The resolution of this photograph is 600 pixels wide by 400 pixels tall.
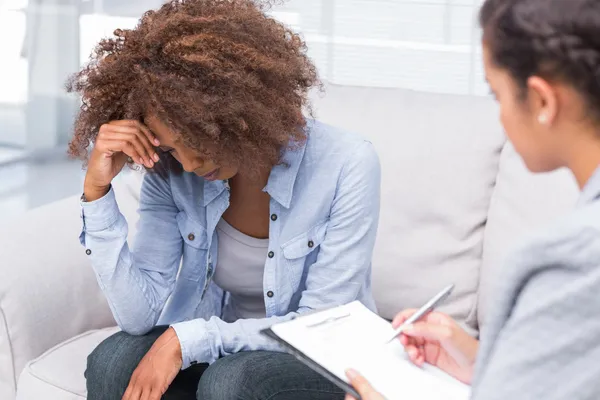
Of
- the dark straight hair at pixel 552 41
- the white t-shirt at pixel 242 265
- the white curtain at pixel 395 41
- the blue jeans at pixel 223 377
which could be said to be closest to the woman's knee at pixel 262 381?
the blue jeans at pixel 223 377

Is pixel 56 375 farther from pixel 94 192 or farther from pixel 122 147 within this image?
pixel 122 147

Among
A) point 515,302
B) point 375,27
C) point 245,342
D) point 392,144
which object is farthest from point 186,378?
point 375,27

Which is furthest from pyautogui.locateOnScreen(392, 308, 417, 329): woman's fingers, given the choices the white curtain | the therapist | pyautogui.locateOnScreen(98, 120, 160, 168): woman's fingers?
the white curtain

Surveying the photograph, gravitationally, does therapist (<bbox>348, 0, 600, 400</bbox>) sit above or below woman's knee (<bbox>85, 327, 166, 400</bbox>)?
above

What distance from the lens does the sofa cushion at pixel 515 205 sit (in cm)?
174

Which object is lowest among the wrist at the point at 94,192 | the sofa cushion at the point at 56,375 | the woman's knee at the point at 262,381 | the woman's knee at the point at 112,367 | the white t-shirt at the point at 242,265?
the sofa cushion at the point at 56,375

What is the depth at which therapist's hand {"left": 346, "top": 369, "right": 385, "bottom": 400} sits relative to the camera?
99 centimetres

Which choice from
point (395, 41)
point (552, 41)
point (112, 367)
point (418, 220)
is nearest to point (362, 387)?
point (552, 41)

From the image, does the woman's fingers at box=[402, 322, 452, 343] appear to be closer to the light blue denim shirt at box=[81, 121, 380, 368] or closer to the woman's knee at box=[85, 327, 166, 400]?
the light blue denim shirt at box=[81, 121, 380, 368]

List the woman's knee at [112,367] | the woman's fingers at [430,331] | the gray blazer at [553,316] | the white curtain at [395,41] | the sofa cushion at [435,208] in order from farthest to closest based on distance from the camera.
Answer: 1. the white curtain at [395,41]
2. the sofa cushion at [435,208]
3. the woman's knee at [112,367]
4. the woman's fingers at [430,331]
5. the gray blazer at [553,316]

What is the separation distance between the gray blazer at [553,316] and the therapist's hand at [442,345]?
339 mm

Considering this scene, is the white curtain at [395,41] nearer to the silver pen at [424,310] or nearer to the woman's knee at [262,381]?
the woman's knee at [262,381]

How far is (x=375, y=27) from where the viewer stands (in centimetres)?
343

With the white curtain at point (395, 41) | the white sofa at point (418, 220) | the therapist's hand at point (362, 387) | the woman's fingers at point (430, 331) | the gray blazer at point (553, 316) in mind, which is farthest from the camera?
the white curtain at point (395, 41)
